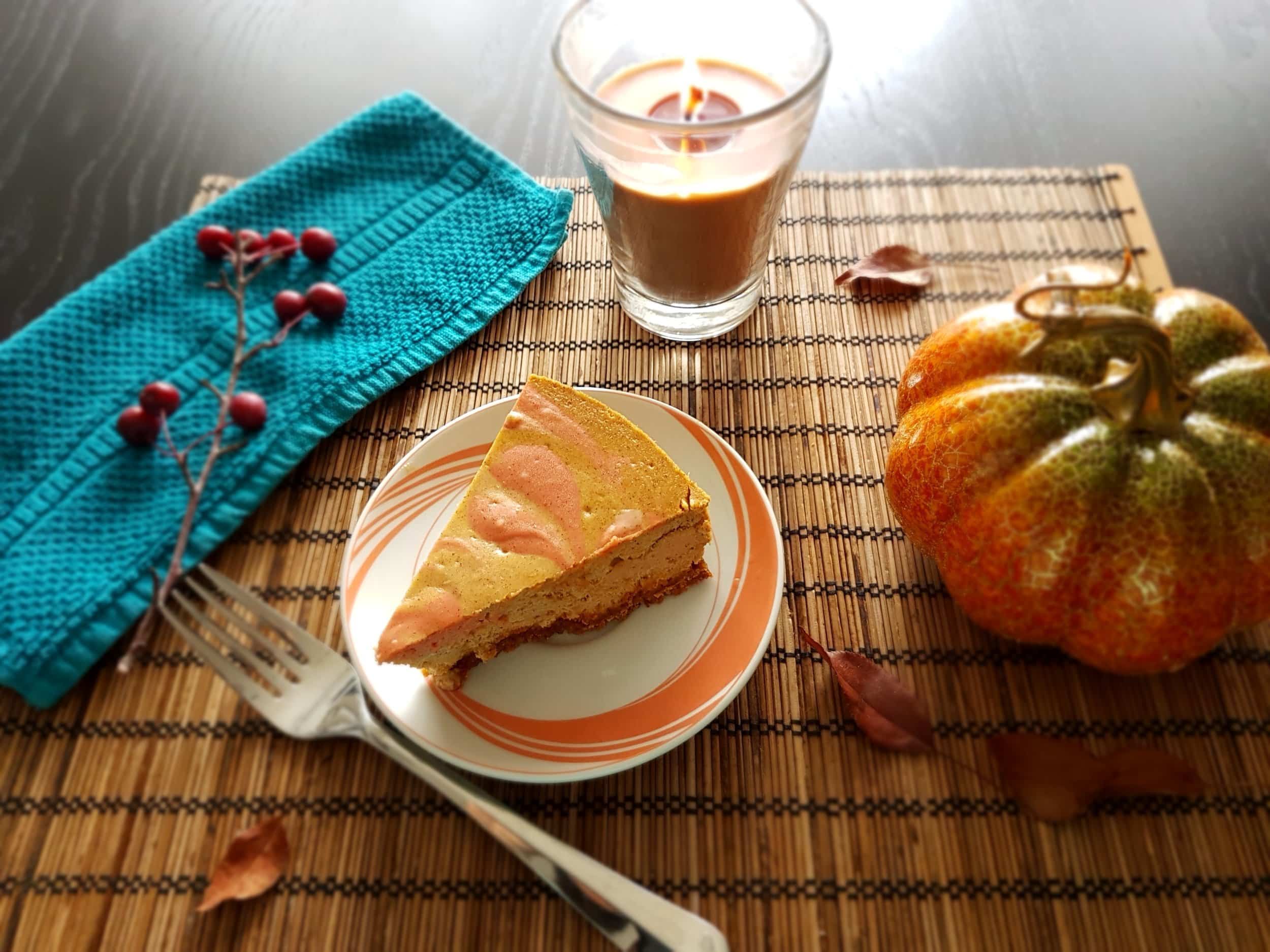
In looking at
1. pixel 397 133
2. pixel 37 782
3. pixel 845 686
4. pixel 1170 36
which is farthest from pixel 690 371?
pixel 1170 36

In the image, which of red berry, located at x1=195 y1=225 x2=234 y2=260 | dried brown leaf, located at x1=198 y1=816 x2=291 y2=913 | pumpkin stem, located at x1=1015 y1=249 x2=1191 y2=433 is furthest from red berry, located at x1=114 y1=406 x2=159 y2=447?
pumpkin stem, located at x1=1015 y1=249 x2=1191 y2=433

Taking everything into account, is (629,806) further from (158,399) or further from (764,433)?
(158,399)

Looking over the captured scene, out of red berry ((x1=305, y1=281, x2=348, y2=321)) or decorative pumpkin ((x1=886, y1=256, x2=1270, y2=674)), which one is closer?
decorative pumpkin ((x1=886, y1=256, x2=1270, y2=674))

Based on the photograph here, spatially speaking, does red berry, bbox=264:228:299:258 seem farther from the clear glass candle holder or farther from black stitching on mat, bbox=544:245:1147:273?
the clear glass candle holder

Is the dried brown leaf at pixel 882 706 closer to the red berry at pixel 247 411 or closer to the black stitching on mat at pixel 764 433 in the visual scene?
the black stitching on mat at pixel 764 433

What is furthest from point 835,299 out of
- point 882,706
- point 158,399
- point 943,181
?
point 158,399
